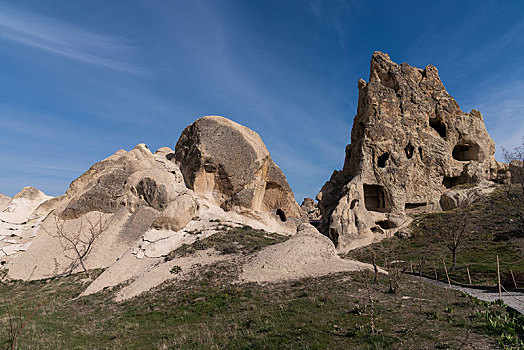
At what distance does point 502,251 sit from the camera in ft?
73.8

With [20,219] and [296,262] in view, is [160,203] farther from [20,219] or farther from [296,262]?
[296,262]

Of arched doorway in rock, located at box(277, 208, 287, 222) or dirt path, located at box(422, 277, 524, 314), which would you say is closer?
dirt path, located at box(422, 277, 524, 314)

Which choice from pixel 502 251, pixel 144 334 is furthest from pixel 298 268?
pixel 502 251

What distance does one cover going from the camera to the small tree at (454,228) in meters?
21.3

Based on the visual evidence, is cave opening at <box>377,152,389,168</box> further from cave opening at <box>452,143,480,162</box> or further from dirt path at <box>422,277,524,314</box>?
dirt path at <box>422,277,524,314</box>

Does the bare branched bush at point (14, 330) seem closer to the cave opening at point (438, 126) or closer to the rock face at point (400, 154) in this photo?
the rock face at point (400, 154)

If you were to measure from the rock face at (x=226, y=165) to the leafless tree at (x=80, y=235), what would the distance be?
806 cm

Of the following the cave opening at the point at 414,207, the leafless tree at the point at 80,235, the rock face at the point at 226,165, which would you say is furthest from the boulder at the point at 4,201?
the cave opening at the point at 414,207

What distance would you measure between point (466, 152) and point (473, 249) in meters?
22.5

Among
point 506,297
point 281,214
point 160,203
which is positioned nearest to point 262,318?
point 506,297

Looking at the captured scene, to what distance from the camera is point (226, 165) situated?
29.4 metres

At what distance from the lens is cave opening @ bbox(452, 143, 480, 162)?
41125 millimetres

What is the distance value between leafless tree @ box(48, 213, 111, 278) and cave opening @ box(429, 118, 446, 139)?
128ft

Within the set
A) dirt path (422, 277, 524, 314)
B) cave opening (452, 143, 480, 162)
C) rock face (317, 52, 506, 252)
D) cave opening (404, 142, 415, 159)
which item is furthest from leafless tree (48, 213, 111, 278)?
cave opening (452, 143, 480, 162)
